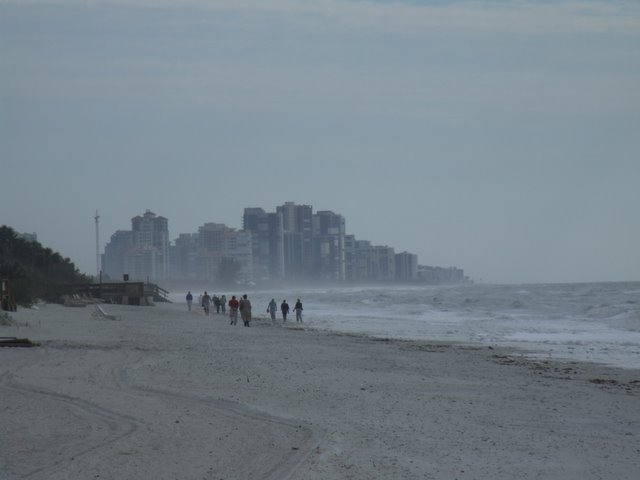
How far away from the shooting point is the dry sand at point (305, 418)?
7.62 m

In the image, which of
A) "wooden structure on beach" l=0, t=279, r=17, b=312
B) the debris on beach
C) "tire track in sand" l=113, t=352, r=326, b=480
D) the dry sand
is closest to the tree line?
"wooden structure on beach" l=0, t=279, r=17, b=312

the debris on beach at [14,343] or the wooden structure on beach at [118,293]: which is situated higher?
the wooden structure on beach at [118,293]

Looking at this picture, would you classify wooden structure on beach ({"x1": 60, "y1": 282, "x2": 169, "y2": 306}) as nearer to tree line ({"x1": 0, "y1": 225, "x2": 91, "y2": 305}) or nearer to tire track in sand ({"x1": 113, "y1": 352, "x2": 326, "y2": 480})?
tree line ({"x1": 0, "y1": 225, "x2": 91, "y2": 305})

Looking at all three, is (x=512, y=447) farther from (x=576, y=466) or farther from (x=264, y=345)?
(x=264, y=345)

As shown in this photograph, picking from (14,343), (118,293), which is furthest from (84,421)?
(118,293)

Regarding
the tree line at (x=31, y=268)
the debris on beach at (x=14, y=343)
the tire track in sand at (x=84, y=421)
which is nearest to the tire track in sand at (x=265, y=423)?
the tire track in sand at (x=84, y=421)

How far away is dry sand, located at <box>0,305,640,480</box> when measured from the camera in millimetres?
7625

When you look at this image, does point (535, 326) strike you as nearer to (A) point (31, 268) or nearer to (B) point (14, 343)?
(B) point (14, 343)

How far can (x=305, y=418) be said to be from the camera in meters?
10.2

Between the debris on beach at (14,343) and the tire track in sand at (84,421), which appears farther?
the debris on beach at (14,343)

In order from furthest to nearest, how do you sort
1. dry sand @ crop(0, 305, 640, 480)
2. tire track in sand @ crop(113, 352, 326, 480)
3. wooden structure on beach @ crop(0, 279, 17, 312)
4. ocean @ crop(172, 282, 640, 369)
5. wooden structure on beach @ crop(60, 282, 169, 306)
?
wooden structure on beach @ crop(60, 282, 169, 306)
wooden structure on beach @ crop(0, 279, 17, 312)
ocean @ crop(172, 282, 640, 369)
dry sand @ crop(0, 305, 640, 480)
tire track in sand @ crop(113, 352, 326, 480)

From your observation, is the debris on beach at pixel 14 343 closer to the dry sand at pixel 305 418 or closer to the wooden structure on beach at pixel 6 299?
the dry sand at pixel 305 418

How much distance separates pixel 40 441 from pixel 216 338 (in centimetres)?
1701

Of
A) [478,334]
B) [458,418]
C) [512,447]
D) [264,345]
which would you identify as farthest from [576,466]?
[478,334]
